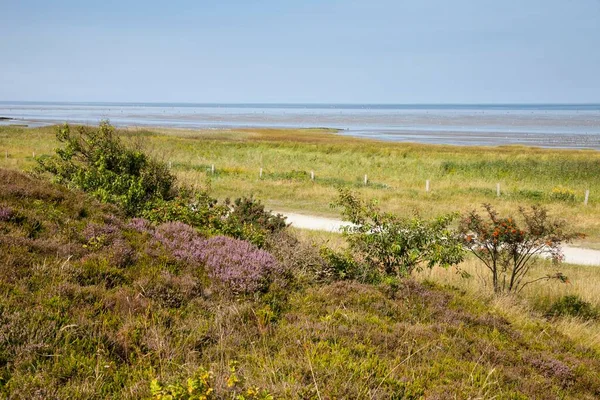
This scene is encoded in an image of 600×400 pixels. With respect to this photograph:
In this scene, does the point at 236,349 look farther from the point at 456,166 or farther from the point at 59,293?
the point at 456,166

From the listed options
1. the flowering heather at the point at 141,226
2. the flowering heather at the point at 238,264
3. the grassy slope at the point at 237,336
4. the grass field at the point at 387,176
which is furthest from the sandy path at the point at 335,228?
the grassy slope at the point at 237,336

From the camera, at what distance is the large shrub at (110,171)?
10.6m

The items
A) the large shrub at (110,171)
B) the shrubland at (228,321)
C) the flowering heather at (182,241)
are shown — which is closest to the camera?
the shrubland at (228,321)

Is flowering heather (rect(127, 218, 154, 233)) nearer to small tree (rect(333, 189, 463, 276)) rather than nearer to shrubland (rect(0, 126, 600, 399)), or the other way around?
shrubland (rect(0, 126, 600, 399))

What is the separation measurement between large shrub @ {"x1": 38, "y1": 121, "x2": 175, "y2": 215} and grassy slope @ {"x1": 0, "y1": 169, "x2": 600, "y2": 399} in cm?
A: 314

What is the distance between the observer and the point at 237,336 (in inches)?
199

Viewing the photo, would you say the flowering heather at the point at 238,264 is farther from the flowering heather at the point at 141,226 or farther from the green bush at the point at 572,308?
the green bush at the point at 572,308

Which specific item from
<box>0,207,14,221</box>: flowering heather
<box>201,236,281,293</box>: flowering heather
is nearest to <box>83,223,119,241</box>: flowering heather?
<box>0,207,14,221</box>: flowering heather

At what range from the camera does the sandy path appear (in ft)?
53.0

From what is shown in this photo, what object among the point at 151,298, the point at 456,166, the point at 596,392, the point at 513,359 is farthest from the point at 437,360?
the point at 456,166

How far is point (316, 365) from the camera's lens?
4531 millimetres

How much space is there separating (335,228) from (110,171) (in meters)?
10.1

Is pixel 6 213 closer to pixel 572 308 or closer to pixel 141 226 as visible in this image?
pixel 141 226

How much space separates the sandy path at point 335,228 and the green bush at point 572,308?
18.3 feet
